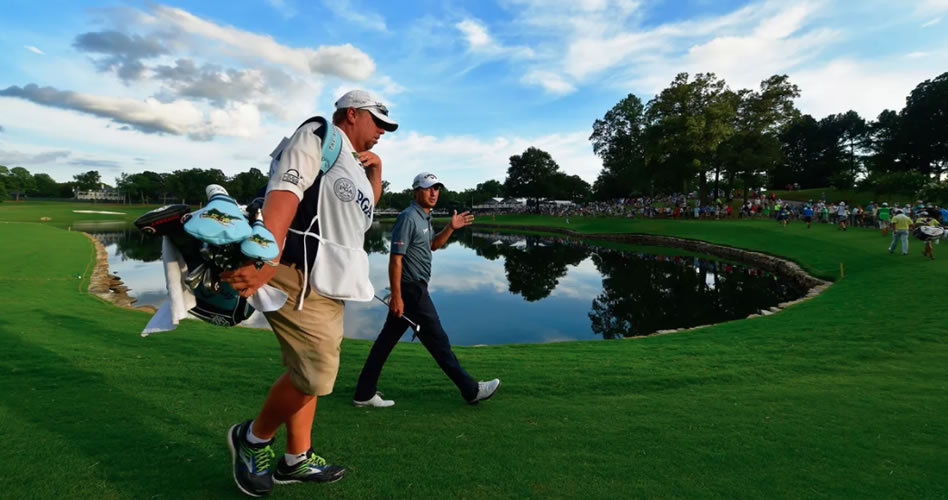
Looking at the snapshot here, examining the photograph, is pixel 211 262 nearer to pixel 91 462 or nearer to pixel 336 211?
pixel 336 211

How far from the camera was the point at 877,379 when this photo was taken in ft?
18.3

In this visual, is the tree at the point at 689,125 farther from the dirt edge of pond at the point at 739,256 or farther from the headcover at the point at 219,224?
the headcover at the point at 219,224

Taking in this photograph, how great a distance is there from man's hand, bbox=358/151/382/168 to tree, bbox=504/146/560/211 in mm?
94656

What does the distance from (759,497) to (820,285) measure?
18.4 m

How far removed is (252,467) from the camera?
2678 millimetres

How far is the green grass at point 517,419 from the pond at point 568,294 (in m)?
→ 3.77

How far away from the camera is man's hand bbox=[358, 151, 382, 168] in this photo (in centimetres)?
291

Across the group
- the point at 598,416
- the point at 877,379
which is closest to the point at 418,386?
the point at 598,416

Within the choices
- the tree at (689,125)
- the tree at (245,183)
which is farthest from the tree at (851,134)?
the tree at (245,183)

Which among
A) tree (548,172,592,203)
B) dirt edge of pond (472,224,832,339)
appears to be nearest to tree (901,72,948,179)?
dirt edge of pond (472,224,832,339)

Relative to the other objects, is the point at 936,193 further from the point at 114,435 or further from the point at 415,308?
the point at 114,435

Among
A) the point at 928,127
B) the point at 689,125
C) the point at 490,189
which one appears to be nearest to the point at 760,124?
the point at 689,125

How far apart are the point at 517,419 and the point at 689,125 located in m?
45.9

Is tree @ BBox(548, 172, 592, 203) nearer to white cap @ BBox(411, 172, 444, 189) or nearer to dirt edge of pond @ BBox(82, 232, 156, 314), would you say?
dirt edge of pond @ BBox(82, 232, 156, 314)
